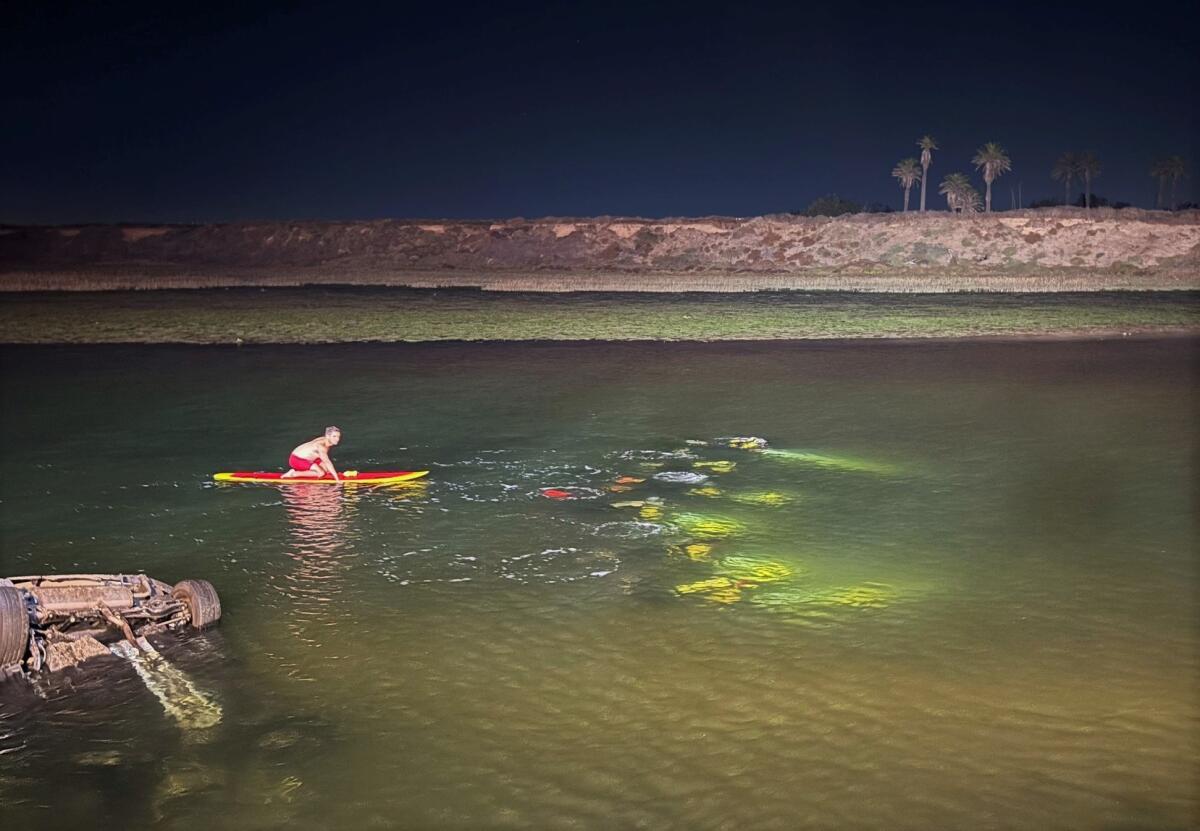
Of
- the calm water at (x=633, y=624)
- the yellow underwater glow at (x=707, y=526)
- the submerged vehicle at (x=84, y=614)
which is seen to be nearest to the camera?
the calm water at (x=633, y=624)

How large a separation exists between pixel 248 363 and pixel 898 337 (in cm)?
2218

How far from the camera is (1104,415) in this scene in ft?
82.9

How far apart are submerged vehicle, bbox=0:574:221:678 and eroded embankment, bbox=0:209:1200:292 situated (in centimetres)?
5573

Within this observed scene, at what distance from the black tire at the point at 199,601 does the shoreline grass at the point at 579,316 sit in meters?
29.7

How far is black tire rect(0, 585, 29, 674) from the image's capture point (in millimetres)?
10562

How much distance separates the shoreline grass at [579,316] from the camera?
42.9m

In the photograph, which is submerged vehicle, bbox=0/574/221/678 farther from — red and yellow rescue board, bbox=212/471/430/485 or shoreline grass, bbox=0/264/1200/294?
shoreline grass, bbox=0/264/1200/294

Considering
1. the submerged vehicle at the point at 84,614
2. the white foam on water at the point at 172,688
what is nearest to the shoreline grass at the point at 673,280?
the submerged vehicle at the point at 84,614

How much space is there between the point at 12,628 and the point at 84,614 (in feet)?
Result: 3.31

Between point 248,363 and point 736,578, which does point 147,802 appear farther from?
point 248,363

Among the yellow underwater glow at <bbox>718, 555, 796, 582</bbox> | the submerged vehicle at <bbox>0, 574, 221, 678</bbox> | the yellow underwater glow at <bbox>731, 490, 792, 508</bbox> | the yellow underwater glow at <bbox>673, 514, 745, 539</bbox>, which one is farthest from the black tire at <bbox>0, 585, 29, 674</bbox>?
the yellow underwater glow at <bbox>731, 490, 792, 508</bbox>

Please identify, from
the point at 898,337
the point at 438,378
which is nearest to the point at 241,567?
the point at 438,378

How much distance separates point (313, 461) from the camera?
1917cm

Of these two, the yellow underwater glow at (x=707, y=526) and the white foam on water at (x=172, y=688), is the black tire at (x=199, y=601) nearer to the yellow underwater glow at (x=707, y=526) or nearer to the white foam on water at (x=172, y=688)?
the white foam on water at (x=172, y=688)
